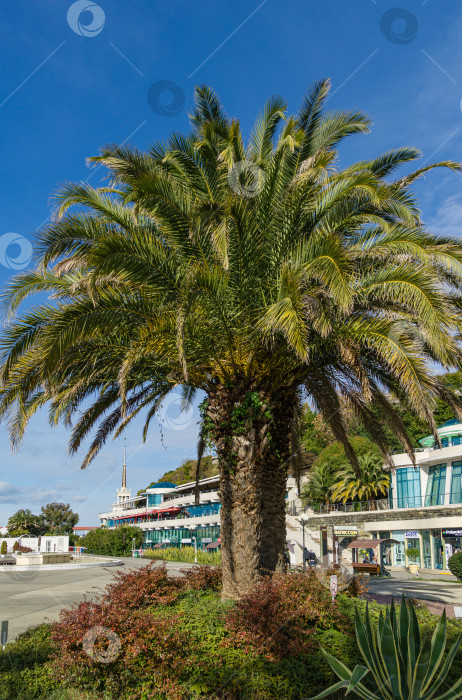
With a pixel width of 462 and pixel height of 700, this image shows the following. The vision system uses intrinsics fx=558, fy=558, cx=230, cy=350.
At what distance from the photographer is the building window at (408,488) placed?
3938cm

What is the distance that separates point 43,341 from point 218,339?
3.03m

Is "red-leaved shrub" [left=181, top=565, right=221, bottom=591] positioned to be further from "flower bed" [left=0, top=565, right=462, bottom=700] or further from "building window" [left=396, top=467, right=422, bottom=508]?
"building window" [left=396, top=467, right=422, bottom=508]

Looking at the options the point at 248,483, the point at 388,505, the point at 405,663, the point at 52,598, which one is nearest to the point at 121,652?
the point at 248,483

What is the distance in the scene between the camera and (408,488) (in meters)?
40.5

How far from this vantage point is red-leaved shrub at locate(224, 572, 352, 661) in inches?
313

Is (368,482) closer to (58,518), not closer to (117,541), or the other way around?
(117,541)

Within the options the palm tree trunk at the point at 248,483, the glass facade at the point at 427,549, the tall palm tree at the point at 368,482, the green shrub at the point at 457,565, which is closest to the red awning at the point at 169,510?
the tall palm tree at the point at 368,482

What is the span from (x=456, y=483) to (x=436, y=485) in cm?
266

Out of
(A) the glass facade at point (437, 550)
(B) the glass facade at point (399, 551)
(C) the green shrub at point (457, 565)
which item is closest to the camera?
(C) the green shrub at point (457, 565)

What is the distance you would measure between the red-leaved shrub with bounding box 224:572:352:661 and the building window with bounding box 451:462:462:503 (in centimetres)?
2785

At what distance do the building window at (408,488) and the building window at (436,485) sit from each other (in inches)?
37.3

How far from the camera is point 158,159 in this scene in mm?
10656

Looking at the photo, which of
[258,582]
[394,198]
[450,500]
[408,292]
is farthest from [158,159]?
[450,500]

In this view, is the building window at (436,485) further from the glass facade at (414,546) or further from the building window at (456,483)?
the glass facade at (414,546)
